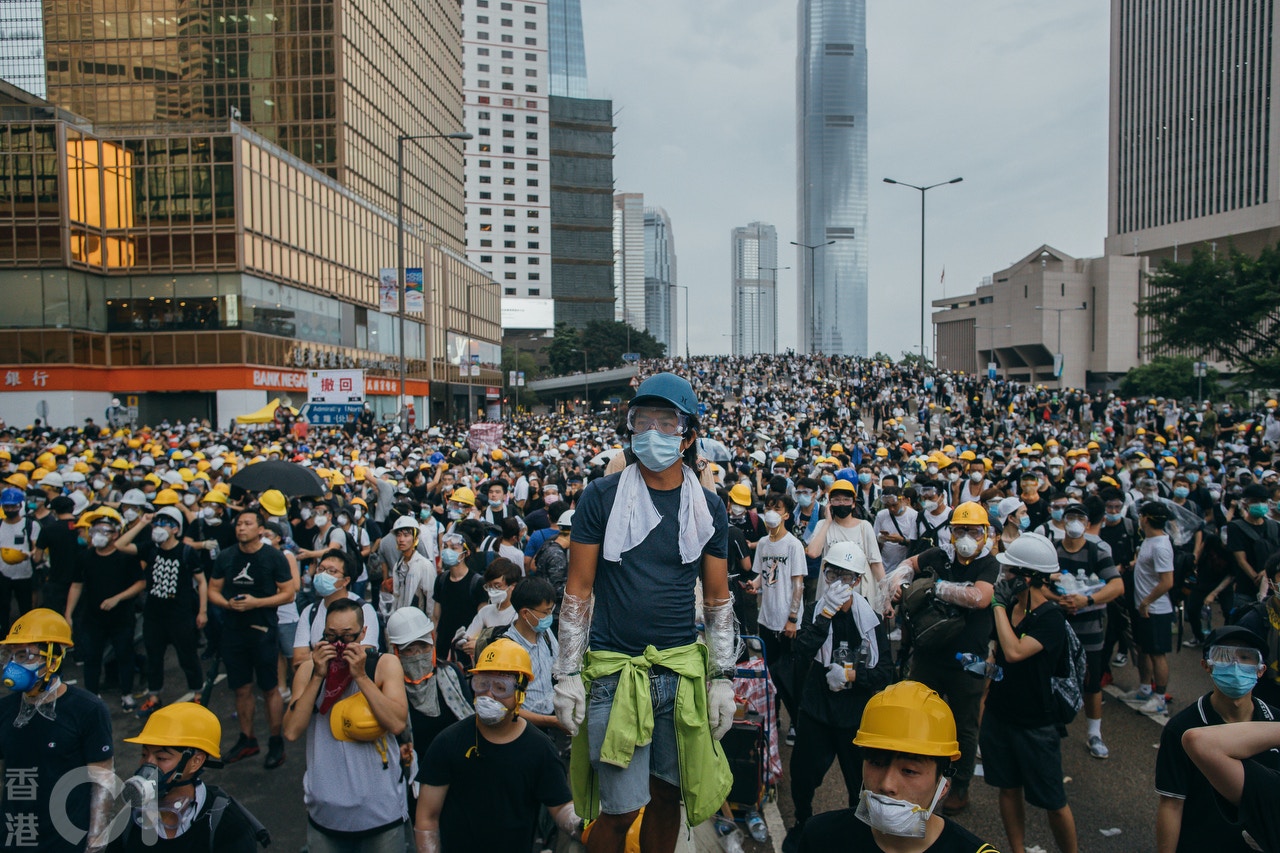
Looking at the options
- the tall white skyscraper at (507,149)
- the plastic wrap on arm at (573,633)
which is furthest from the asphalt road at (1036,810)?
the tall white skyscraper at (507,149)

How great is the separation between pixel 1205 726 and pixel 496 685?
2.62 m

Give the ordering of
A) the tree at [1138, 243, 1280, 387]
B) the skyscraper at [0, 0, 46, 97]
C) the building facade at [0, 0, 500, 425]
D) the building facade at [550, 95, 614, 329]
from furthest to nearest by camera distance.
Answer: the building facade at [550, 95, 614, 329] → the skyscraper at [0, 0, 46, 97] → the building facade at [0, 0, 500, 425] → the tree at [1138, 243, 1280, 387]

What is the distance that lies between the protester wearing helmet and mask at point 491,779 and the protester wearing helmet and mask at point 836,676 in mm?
1718

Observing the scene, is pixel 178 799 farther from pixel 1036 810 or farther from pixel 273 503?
pixel 273 503

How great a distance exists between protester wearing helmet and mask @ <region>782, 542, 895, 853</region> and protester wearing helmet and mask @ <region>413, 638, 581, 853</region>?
5.64 ft

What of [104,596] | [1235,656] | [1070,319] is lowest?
[104,596]

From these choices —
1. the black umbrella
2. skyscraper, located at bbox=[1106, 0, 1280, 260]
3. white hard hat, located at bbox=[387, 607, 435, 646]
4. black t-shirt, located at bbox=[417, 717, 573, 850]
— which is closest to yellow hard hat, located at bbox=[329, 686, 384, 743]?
black t-shirt, located at bbox=[417, 717, 573, 850]

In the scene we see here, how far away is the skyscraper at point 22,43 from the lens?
88750 millimetres

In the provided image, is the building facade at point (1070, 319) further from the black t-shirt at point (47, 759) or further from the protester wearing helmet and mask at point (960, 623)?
the black t-shirt at point (47, 759)

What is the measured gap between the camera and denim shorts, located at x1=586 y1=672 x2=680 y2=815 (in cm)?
312

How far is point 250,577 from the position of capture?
21.7ft

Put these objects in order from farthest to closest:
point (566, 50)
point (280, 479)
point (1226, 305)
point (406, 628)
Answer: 1. point (566, 50)
2. point (1226, 305)
3. point (280, 479)
4. point (406, 628)

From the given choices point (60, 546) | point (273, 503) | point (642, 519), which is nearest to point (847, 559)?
point (642, 519)

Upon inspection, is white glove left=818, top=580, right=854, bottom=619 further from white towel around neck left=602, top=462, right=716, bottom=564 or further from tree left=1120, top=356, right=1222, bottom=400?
tree left=1120, top=356, right=1222, bottom=400
